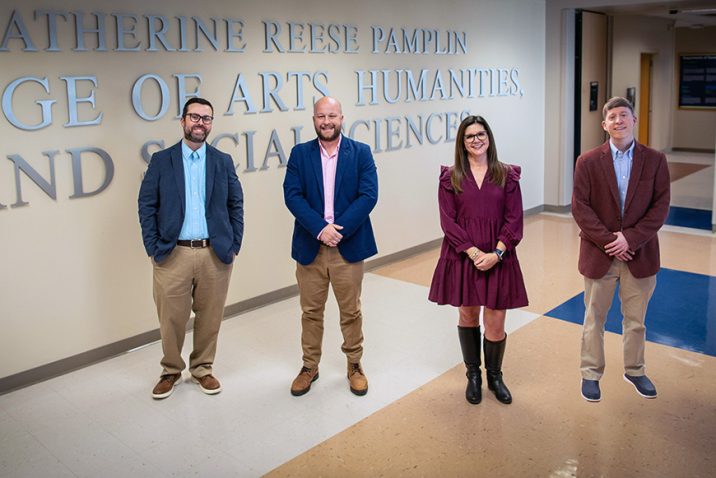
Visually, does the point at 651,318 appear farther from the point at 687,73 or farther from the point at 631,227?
the point at 687,73

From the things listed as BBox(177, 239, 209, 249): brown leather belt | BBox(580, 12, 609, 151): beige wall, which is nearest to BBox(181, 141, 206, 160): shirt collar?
BBox(177, 239, 209, 249): brown leather belt

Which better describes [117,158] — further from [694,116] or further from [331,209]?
[694,116]

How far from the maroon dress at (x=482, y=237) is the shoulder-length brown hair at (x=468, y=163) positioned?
0.08 ft

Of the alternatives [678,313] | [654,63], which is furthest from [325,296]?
[654,63]

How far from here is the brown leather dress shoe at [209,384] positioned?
3885mm

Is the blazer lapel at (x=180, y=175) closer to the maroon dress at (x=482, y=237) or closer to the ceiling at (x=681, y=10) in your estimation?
the maroon dress at (x=482, y=237)

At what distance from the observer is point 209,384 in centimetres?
391

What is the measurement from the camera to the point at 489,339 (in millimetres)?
3660

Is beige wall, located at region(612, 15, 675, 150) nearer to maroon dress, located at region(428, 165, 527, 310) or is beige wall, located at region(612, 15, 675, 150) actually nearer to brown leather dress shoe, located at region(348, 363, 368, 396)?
maroon dress, located at region(428, 165, 527, 310)

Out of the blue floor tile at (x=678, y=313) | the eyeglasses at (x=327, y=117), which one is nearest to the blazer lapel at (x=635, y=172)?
the blue floor tile at (x=678, y=313)

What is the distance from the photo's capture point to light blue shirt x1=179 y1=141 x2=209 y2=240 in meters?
3.73

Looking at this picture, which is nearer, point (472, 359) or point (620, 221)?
point (620, 221)

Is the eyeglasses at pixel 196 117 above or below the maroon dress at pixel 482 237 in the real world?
above

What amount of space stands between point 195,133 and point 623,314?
2.37m
